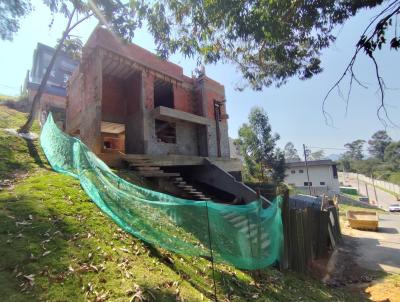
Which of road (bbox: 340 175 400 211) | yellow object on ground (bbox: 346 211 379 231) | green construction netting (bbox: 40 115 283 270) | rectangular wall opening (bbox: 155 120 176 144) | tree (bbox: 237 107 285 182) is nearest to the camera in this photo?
green construction netting (bbox: 40 115 283 270)

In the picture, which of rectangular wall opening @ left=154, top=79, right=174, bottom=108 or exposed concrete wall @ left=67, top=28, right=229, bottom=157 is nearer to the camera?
exposed concrete wall @ left=67, top=28, right=229, bottom=157

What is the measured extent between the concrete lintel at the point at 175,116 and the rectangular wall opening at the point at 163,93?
4.12 ft

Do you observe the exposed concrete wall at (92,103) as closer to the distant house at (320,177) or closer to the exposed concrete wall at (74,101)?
the exposed concrete wall at (74,101)

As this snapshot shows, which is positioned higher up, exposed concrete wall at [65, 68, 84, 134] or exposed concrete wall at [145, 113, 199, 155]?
exposed concrete wall at [65, 68, 84, 134]

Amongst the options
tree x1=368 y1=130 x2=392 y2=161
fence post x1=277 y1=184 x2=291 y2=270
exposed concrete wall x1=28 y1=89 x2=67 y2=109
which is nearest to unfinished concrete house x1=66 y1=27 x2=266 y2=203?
fence post x1=277 y1=184 x2=291 y2=270

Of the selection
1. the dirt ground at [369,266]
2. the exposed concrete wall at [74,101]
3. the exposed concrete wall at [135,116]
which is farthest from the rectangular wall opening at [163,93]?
the dirt ground at [369,266]

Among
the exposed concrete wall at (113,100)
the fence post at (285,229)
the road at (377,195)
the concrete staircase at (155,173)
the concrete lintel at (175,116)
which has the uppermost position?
the exposed concrete wall at (113,100)

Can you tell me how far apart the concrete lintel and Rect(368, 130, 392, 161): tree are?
3199 inches

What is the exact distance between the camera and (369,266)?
934 cm

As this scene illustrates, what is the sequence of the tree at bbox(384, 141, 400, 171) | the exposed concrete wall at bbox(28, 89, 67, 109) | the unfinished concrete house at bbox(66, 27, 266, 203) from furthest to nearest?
the tree at bbox(384, 141, 400, 171) < the exposed concrete wall at bbox(28, 89, 67, 109) < the unfinished concrete house at bbox(66, 27, 266, 203)

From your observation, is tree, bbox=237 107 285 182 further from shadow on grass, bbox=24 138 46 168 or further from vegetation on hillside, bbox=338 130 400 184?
vegetation on hillside, bbox=338 130 400 184

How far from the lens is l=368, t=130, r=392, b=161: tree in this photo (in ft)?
251

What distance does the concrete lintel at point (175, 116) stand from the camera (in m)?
12.6

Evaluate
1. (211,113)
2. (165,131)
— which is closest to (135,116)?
(165,131)
